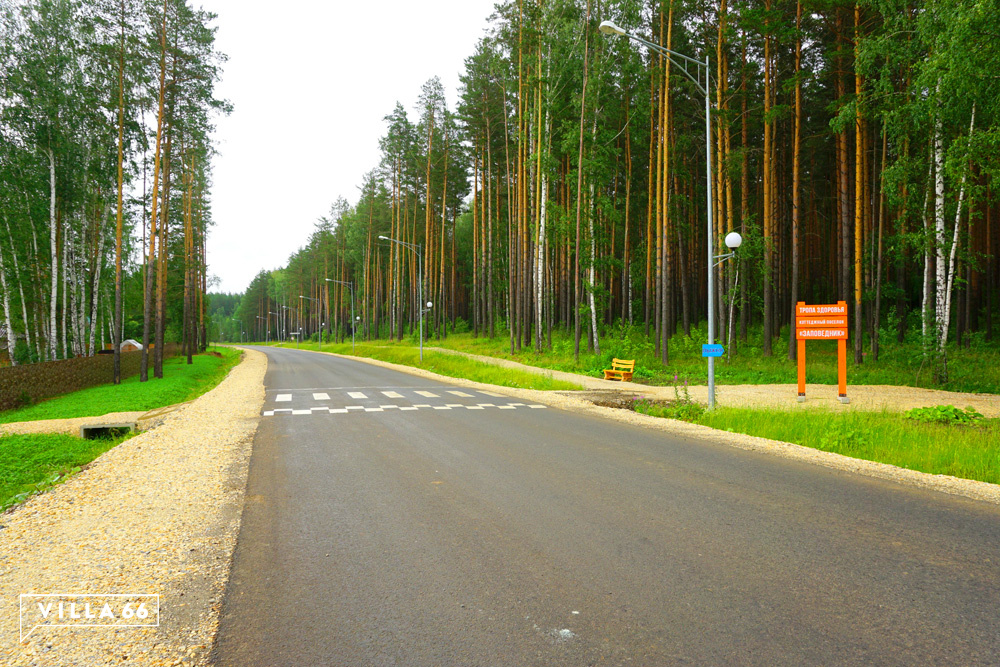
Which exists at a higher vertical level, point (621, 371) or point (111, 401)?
point (621, 371)

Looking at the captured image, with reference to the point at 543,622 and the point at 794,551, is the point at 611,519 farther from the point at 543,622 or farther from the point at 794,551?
the point at 543,622

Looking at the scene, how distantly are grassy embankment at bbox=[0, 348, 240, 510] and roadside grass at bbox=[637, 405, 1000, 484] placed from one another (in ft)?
35.6

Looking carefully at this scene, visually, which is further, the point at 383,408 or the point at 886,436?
the point at 383,408

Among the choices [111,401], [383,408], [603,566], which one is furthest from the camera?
[111,401]

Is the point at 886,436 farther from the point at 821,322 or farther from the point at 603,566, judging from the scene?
the point at 603,566

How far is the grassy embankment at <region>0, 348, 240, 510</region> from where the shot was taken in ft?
23.3

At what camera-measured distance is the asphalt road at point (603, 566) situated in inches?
108

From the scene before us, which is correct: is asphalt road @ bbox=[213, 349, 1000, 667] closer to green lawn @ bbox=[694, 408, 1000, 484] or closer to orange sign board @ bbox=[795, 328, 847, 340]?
green lawn @ bbox=[694, 408, 1000, 484]

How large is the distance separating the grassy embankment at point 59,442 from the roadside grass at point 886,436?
10.8 meters

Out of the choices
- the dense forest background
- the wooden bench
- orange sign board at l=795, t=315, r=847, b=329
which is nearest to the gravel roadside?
the dense forest background

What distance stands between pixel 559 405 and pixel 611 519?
30.4 ft

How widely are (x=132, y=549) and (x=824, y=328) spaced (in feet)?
50.4

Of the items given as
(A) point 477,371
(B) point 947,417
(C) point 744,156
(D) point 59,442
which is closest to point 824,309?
(B) point 947,417

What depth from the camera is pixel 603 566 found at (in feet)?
12.2
